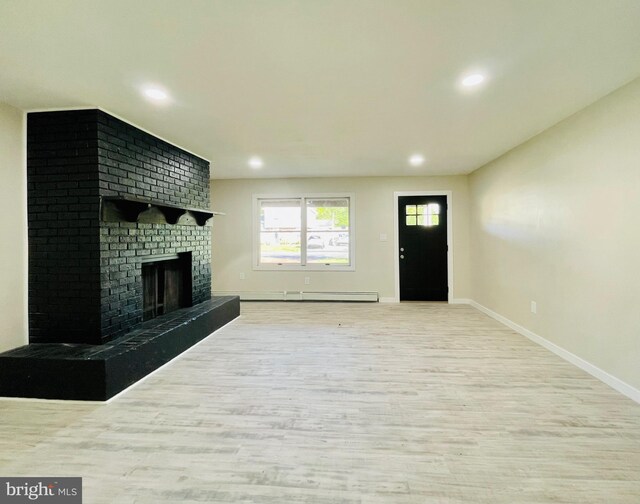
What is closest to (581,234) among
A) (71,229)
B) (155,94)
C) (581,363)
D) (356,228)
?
(581,363)

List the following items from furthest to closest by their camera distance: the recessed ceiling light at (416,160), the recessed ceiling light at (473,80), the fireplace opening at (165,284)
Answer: the recessed ceiling light at (416,160), the fireplace opening at (165,284), the recessed ceiling light at (473,80)

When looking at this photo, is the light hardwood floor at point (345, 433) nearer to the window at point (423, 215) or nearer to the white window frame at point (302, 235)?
the white window frame at point (302, 235)

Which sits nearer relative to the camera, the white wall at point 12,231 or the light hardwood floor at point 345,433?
the light hardwood floor at point 345,433

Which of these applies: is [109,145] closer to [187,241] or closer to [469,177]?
[187,241]

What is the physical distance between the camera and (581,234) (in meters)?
2.97

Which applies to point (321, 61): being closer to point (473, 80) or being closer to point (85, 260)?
point (473, 80)

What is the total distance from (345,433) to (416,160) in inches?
158

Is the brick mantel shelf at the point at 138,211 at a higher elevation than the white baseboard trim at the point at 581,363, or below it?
higher

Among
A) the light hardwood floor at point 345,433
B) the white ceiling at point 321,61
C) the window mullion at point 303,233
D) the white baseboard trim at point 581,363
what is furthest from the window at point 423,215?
the light hardwood floor at point 345,433

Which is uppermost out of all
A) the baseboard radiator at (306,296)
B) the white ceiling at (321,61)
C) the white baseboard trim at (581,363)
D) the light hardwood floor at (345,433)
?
the white ceiling at (321,61)

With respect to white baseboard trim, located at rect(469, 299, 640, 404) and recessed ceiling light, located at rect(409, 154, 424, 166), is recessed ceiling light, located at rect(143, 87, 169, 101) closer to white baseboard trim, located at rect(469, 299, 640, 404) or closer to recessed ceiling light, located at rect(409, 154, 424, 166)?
recessed ceiling light, located at rect(409, 154, 424, 166)

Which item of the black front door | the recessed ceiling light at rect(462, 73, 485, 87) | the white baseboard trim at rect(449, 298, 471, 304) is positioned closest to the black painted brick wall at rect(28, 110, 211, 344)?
the recessed ceiling light at rect(462, 73, 485, 87)

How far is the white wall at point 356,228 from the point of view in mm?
6047

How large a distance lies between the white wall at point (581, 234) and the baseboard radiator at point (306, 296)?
235 centimetres
